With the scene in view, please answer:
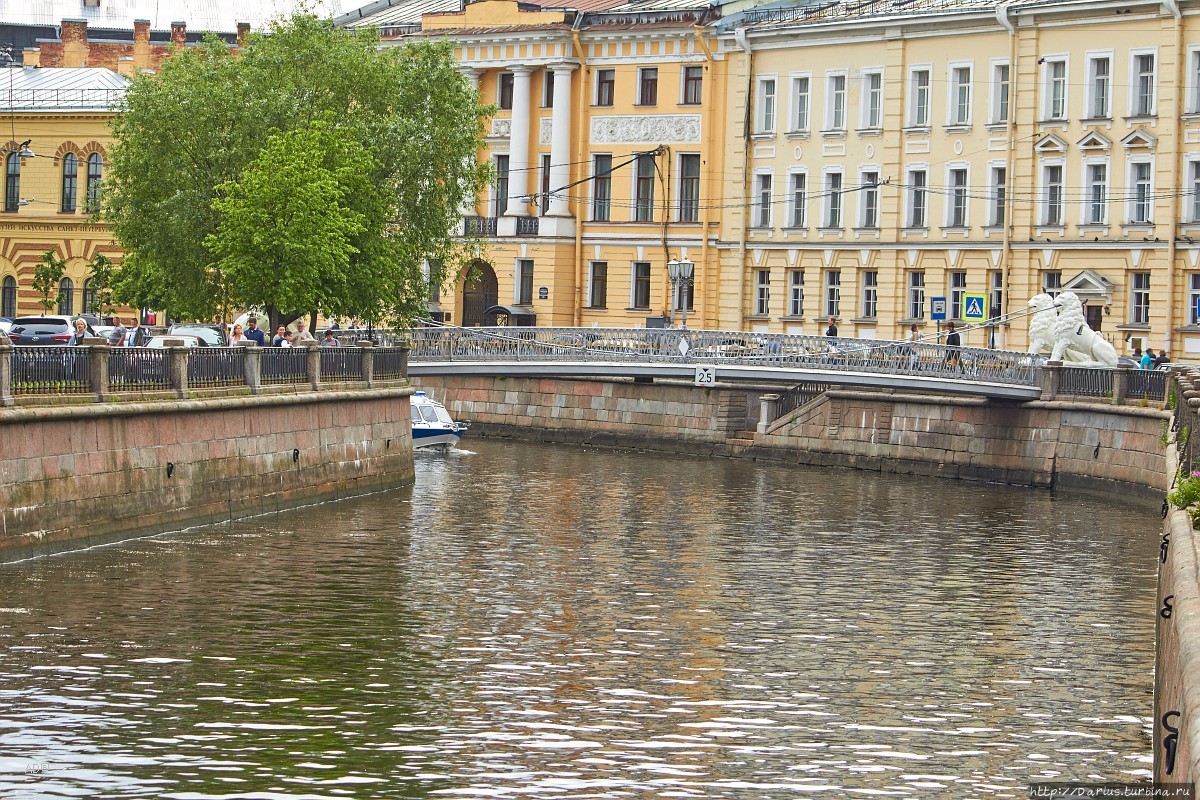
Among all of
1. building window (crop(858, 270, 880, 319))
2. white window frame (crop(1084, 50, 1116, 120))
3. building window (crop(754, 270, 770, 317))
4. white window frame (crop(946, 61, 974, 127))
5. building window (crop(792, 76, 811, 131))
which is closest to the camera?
white window frame (crop(1084, 50, 1116, 120))

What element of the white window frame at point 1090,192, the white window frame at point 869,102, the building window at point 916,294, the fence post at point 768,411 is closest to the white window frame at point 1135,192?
the white window frame at point 1090,192

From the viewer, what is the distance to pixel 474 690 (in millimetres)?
20594

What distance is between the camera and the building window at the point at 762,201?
6359cm

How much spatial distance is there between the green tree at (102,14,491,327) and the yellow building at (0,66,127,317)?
22.3 m

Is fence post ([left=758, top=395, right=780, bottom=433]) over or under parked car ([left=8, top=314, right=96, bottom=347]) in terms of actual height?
under

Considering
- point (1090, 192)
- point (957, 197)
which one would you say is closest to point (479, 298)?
point (957, 197)

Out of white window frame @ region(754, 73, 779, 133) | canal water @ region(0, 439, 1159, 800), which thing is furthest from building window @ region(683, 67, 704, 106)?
canal water @ region(0, 439, 1159, 800)

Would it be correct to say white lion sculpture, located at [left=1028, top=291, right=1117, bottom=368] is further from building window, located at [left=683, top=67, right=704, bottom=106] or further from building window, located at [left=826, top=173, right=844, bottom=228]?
building window, located at [left=683, top=67, right=704, bottom=106]

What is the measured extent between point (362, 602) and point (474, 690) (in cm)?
587

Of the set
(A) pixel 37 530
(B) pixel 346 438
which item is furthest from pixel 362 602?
(B) pixel 346 438

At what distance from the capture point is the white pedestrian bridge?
48.7 metres

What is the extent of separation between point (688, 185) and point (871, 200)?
6.48 metres

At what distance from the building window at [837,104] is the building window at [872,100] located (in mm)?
747

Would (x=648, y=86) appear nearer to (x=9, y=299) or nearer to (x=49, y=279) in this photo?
(x=49, y=279)
